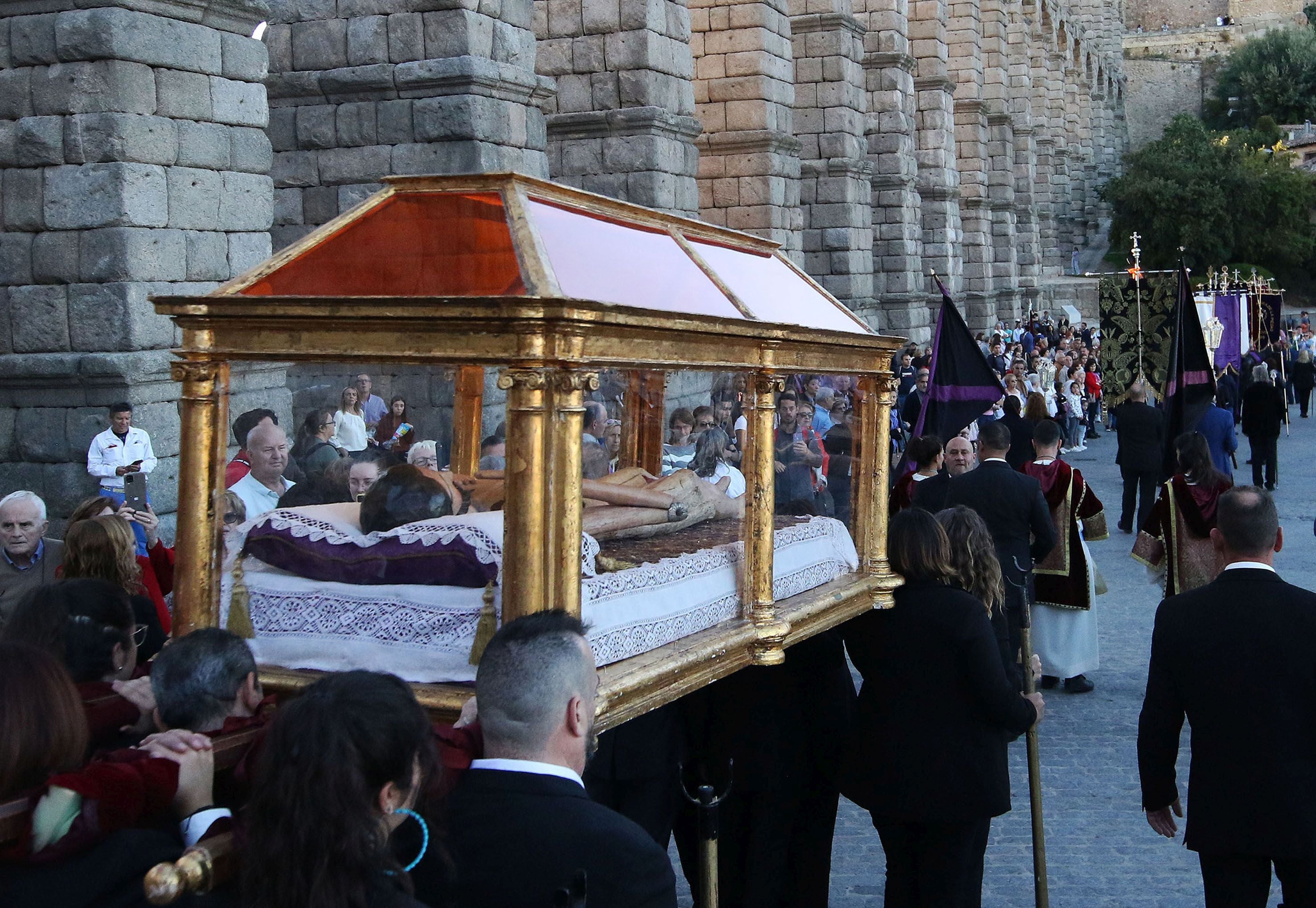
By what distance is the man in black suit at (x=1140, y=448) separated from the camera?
43.1 ft

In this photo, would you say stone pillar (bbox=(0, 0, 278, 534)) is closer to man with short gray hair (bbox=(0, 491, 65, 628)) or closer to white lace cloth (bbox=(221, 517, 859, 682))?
man with short gray hair (bbox=(0, 491, 65, 628))

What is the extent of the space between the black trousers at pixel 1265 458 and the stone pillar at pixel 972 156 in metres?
15.8

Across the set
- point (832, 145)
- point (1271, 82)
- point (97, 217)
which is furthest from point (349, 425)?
point (1271, 82)

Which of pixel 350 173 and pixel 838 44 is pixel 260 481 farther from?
pixel 838 44

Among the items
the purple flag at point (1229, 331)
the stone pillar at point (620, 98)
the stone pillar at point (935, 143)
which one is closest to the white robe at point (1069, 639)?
the stone pillar at point (620, 98)

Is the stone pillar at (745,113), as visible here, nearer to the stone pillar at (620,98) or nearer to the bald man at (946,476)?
the stone pillar at (620,98)

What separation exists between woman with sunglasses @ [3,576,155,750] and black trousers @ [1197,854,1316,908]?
109 inches

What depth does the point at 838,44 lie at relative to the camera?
2100 centimetres

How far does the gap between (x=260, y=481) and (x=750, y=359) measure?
1.28m

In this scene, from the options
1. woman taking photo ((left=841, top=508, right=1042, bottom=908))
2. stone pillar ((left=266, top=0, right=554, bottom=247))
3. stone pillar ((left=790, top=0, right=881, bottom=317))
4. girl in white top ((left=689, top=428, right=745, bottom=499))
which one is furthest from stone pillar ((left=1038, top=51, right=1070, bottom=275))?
girl in white top ((left=689, top=428, right=745, bottom=499))

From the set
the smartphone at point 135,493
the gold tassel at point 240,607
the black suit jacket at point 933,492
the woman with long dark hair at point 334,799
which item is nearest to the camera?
the woman with long dark hair at point 334,799

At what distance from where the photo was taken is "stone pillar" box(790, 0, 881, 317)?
21156mm

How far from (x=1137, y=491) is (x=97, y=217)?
968 cm

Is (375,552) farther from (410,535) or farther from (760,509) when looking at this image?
(760,509)
